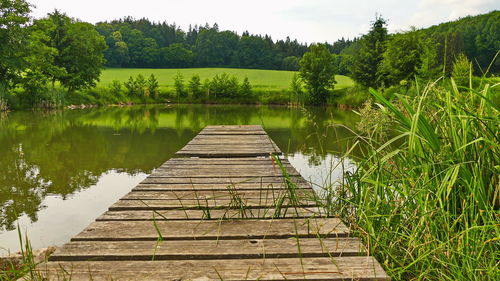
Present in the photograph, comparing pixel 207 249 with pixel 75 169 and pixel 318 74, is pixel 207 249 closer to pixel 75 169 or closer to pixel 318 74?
pixel 75 169

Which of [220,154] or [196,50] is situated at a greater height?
[196,50]

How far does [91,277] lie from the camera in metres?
1.56

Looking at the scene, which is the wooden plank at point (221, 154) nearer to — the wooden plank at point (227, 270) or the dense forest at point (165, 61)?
the dense forest at point (165, 61)

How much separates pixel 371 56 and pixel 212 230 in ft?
98.7

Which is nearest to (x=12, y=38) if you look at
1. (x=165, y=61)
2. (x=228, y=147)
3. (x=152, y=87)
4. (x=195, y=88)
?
(x=152, y=87)

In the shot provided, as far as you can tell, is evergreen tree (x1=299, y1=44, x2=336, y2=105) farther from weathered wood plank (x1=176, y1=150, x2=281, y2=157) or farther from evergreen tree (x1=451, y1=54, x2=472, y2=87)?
weathered wood plank (x1=176, y1=150, x2=281, y2=157)

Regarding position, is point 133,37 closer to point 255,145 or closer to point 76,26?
point 76,26

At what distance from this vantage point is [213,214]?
8.27ft

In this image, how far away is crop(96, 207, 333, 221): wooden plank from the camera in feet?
7.89

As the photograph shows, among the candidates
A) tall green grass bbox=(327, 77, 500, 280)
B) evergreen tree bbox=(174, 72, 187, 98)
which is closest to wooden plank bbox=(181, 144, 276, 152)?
tall green grass bbox=(327, 77, 500, 280)

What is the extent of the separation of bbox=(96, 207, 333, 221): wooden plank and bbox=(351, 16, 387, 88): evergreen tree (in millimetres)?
28251

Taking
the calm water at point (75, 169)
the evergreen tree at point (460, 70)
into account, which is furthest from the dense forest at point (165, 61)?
the calm water at point (75, 169)

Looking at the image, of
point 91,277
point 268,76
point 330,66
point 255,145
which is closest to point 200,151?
point 255,145

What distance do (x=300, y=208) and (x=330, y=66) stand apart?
1330 inches
